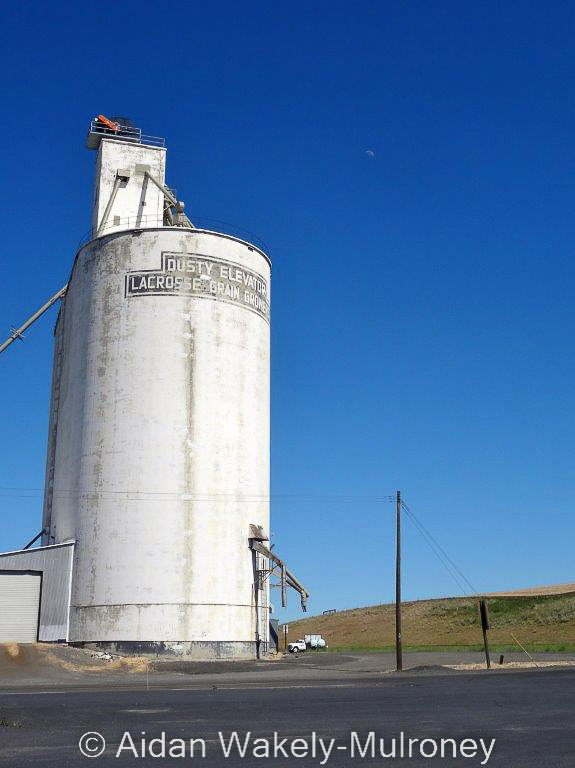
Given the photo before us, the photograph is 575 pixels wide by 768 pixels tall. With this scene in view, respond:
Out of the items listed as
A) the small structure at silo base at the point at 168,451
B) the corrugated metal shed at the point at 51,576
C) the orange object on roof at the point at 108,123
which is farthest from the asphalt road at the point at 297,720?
the orange object on roof at the point at 108,123

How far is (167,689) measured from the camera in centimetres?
2761

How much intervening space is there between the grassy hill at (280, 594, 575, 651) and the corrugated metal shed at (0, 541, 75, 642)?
43.9 meters

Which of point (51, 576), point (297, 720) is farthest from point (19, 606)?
point (297, 720)

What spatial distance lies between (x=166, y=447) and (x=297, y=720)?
30.3 meters

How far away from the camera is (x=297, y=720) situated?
17469 millimetres

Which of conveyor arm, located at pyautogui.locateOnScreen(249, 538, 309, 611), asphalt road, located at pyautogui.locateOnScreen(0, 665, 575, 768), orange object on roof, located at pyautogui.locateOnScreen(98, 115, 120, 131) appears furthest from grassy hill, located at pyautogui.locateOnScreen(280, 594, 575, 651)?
asphalt road, located at pyautogui.locateOnScreen(0, 665, 575, 768)

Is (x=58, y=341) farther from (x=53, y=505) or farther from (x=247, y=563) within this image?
(x=247, y=563)

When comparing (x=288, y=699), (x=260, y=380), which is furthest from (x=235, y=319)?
(x=288, y=699)

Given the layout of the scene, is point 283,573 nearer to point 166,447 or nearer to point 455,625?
point 166,447

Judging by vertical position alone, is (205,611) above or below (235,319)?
below

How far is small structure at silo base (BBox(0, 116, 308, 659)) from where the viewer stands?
4578 centimetres

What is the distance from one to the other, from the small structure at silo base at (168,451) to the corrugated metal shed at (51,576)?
47cm

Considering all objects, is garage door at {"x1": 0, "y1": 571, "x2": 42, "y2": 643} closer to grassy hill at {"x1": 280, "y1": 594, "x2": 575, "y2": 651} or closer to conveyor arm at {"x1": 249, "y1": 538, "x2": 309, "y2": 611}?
conveyor arm at {"x1": 249, "y1": 538, "x2": 309, "y2": 611}

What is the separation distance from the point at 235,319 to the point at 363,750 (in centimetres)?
3786
